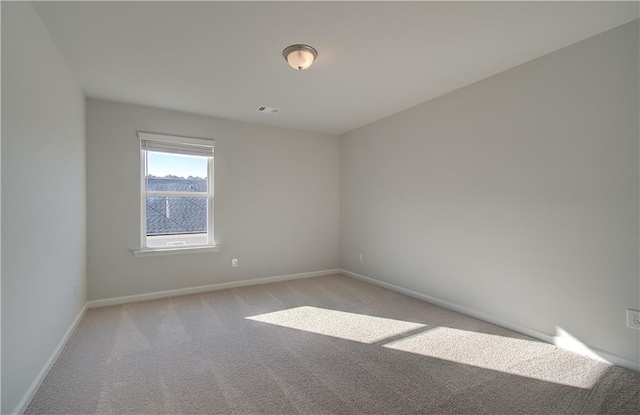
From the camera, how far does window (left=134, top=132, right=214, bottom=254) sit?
3824 millimetres

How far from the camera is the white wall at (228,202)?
3.54 metres

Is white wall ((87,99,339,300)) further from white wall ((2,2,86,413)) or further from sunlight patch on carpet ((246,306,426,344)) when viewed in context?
sunlight patch on carpet ((246,306,426,344))

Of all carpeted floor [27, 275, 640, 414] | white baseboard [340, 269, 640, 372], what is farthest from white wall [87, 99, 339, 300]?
white baseboard [340, 269, 640, 372]

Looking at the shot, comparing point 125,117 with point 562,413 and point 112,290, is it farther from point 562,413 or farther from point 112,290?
→ point 562,413

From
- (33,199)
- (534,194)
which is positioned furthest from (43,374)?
(534,194)

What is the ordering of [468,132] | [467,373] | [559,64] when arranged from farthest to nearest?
[468,132] < [559,64] < [467,373]

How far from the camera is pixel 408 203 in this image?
391 cm

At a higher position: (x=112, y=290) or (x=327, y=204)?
(x=327, y=204)

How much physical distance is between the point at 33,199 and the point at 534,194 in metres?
3.85

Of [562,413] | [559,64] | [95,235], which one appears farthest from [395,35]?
[95,235]

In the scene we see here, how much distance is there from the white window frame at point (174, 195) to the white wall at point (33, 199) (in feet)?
3.14

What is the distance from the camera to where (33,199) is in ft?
6.23

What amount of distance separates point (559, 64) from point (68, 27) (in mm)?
3838

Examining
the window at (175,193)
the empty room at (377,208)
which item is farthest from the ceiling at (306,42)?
the window at (175,193)
